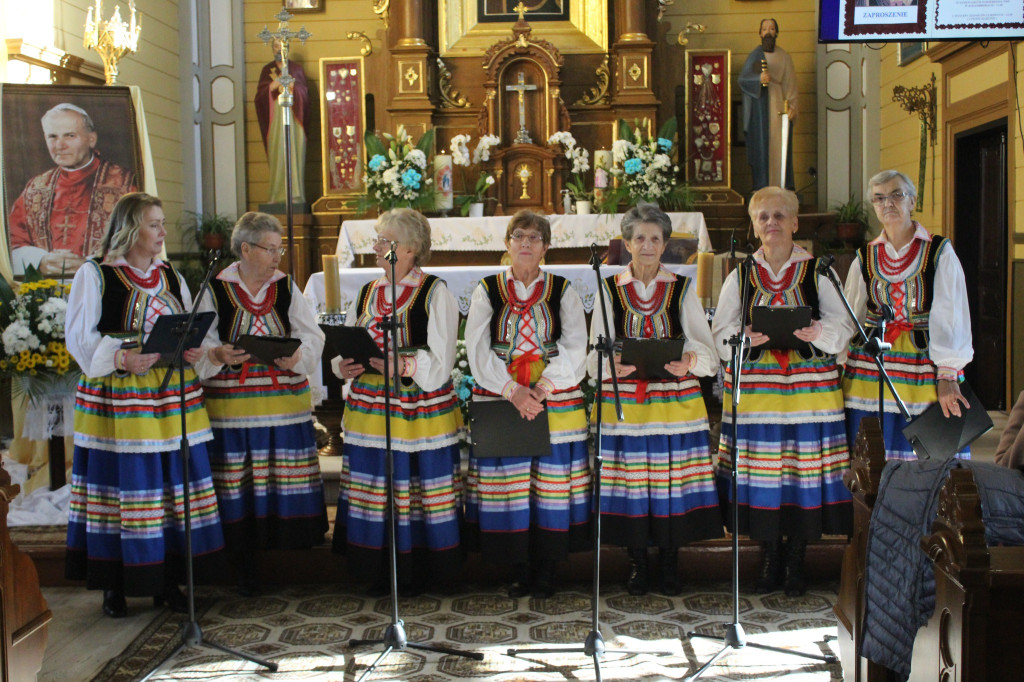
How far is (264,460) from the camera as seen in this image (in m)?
3.91

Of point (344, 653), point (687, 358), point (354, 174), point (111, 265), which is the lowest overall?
point (344, 653)

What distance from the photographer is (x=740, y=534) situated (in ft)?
13.2

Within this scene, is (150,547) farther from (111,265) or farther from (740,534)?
(740,534)

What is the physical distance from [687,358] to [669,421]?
0.25 m

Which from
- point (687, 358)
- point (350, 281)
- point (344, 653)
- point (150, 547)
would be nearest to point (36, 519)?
point (150, 547)

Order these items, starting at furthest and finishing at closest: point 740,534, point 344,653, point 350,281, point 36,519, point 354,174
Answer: point 354,174
point 350,281
point 36,519
point 740,534
point 344,653

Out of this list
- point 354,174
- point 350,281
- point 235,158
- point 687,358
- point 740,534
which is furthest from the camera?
point 235,158

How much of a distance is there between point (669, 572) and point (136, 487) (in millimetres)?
2025

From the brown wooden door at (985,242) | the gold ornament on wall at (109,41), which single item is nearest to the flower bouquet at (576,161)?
the brown wooden door at (985,242)

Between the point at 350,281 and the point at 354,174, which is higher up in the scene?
the point at 354,174

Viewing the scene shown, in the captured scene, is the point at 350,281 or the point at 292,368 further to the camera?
the point at 350,281

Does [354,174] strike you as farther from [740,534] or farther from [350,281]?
[740,534]

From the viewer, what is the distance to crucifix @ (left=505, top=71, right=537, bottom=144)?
8.62 m

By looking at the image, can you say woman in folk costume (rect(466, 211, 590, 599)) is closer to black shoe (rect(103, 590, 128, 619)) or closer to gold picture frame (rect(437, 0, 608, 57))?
black shoe (rect(103, 590, 128, 619))
